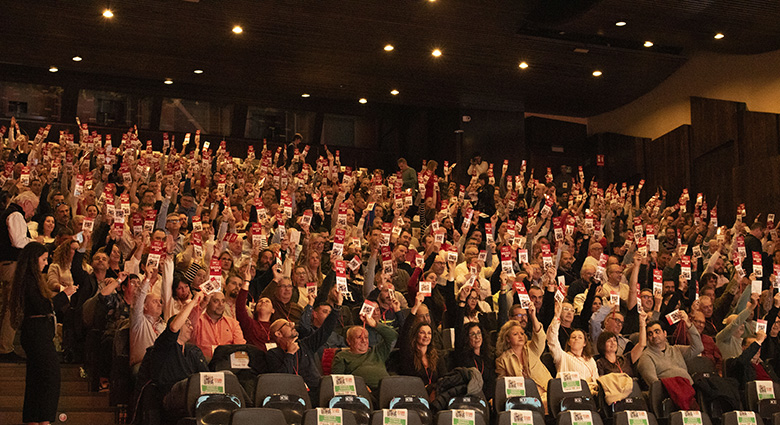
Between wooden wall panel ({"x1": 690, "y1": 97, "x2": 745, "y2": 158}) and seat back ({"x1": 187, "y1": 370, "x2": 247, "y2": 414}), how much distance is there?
12241mm

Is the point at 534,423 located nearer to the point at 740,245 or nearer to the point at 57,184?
the point at 740,245

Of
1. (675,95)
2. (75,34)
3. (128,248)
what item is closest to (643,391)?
(128,248)

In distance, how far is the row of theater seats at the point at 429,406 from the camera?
17.7ft

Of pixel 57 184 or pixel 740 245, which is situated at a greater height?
pixel 57 184

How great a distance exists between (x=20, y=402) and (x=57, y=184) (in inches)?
210

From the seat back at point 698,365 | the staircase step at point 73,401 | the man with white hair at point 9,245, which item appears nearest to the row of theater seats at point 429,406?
the seat back at point 698,365

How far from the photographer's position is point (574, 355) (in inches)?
279

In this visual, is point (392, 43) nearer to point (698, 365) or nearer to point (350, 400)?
point (698, 365)

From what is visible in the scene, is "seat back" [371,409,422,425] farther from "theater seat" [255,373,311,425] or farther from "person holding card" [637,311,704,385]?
"person holding card" [637,311,704,385]

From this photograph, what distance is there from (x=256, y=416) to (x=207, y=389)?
2.07 ft

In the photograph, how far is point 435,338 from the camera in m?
6.91

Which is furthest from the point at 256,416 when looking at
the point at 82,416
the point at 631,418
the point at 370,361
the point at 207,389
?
the point at 631,418

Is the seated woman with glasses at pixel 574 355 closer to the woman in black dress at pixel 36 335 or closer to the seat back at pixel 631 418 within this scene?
the seat back at pixel 631 418

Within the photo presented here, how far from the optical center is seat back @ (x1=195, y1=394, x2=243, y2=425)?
5270mm
